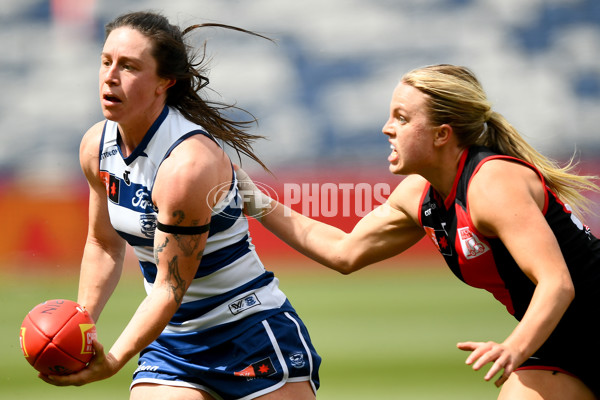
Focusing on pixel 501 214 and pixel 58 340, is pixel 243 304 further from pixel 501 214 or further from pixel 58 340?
pixel 501 214

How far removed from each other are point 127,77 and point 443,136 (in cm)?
102

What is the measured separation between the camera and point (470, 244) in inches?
84.9

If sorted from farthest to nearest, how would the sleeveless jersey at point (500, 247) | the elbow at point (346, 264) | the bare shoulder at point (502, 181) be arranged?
the elbow at point (346, 264), the sleeveless jersey at point (500, 247), the bare shoulder at point (502, 181)

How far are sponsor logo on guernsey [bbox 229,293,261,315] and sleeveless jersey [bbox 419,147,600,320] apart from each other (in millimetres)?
659

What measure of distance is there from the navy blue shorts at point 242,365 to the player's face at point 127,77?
30.9 inches

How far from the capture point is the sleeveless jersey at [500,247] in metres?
2.14

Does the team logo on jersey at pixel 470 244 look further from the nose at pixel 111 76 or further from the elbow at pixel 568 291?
the nose at pixel 111 76

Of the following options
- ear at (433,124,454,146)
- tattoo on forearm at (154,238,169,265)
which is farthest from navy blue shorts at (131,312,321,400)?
ear at (433,124,454,146)

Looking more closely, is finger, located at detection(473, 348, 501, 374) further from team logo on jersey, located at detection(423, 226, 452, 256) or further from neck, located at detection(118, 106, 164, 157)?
neck, located at detection(118, 106, 164, 157)

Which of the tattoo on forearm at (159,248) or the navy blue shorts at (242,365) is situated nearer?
the tattoo on forearm at (159,248)

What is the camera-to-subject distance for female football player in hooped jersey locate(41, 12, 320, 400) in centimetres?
209

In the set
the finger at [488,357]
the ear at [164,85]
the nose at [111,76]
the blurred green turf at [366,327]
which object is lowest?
the blurred green turf at [366,327]

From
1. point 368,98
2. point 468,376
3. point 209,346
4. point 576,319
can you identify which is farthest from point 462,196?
point 368,98

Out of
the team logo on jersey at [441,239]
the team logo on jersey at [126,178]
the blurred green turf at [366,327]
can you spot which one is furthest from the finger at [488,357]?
the blurred green turf at [366,327]
